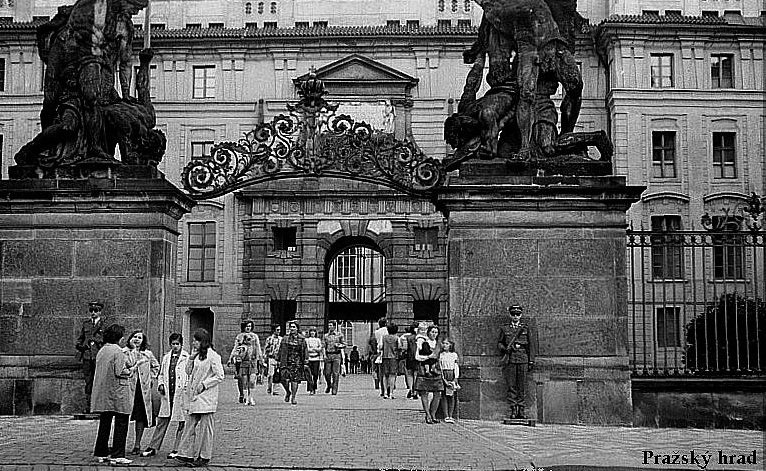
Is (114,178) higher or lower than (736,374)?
higher

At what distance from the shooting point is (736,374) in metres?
16.0

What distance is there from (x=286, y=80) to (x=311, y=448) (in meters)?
33.8

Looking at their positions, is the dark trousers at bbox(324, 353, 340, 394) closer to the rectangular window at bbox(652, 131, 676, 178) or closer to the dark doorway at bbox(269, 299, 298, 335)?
the dark doorway at bbox(269, 299, 298, 335)

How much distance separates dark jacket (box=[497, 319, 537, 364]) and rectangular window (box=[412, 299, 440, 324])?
2890 cm

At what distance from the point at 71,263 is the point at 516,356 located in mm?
7250

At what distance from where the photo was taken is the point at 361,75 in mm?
44750

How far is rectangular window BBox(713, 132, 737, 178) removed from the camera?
4416cm

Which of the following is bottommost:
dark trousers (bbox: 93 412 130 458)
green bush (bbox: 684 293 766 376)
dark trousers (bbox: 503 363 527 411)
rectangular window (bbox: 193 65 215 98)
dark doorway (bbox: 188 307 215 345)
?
dark trousers (bbox: 93 412 130 458)

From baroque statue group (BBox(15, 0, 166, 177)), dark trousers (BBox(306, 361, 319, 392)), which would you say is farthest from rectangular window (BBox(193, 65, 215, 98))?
baroque statue group (BBox(15, 0, 166, 177))

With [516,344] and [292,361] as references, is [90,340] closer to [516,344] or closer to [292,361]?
[516,344]

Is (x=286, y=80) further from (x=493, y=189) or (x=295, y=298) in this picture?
(x=493, y=189)

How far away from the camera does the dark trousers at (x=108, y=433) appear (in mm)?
11812

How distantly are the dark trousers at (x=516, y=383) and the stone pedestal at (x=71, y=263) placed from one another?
5605 mm

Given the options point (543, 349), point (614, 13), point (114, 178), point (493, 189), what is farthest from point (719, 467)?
point (614, 13)
